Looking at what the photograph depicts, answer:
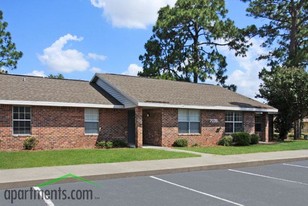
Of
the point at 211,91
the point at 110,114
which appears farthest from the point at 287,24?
the point at 110,114

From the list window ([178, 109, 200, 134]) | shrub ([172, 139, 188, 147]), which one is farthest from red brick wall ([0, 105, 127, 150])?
window ([178, 109, 200, 134])

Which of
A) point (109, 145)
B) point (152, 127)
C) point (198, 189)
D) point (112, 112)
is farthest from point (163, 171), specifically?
point (152, 127)

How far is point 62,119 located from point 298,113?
1926 centimetres

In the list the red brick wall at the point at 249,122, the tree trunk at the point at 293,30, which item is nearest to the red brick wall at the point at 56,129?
the red brick wall at the point at 249,122

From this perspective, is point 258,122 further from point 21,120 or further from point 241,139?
point 21,120

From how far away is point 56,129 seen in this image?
62.1 feet

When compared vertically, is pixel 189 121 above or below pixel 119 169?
above

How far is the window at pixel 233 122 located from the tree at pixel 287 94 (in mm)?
5406

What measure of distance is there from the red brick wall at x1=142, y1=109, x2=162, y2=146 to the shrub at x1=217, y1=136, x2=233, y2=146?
4.71 metres

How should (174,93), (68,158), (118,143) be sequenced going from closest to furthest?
1. (68,158)
2. (118,143)
3. (174,93)

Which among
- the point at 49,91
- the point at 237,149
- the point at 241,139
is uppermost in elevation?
the point at 49,91

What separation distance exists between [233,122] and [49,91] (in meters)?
12.8

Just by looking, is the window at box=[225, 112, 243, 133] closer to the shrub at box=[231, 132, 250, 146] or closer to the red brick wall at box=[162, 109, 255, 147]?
the red brick wall at box=[162, 109, 255, 147]

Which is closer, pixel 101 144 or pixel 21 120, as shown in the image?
pixel 21 120
